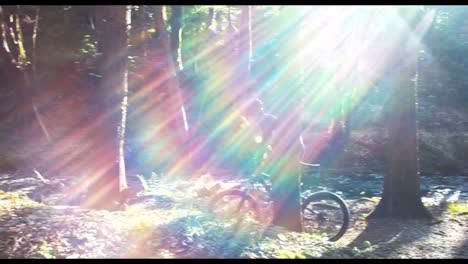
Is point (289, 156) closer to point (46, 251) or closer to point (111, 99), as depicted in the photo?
point (111, 99)

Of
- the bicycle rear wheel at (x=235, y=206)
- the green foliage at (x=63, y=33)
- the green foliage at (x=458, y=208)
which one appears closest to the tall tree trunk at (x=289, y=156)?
the bicycle rear wheel at (x=235, y=206)

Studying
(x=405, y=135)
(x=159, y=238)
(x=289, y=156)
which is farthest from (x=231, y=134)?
(x=159, y=238)

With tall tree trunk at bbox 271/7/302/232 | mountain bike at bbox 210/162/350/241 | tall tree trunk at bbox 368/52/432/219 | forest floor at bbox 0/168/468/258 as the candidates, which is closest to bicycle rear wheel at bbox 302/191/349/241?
mountain bike at bbox 210/162/350/241

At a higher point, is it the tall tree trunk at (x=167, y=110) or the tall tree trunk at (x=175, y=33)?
the tall tree trunk at (x=175, y=33)

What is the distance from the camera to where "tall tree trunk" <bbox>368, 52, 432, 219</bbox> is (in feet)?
39.4

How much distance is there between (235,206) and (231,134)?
1151 cm

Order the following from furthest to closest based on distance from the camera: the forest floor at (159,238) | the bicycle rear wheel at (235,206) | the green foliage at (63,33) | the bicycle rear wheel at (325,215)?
1. the green foliage at (63,33)
2. the bicycle rear wheel at (325,215)
3. the bicycle rear wheel at (235,206)
4. the forest floor at (159,238)

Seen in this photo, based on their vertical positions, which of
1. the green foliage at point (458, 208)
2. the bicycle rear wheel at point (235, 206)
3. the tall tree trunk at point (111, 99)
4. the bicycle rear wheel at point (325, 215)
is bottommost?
the green foliage at point (458, 208)

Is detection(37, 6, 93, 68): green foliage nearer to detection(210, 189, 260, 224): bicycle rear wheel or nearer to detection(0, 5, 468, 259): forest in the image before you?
detection(0, 5, 468, 259): forest

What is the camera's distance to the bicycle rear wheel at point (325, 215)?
33.6ft

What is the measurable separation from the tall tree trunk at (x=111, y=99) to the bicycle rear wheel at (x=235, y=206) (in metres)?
1.90

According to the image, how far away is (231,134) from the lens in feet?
68.6

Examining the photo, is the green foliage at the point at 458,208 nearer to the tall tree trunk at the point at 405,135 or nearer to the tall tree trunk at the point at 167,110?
the tall tree trunk at the point at 405,135

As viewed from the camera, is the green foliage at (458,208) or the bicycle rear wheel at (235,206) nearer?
the bicycle rear wheel at (235,206)
